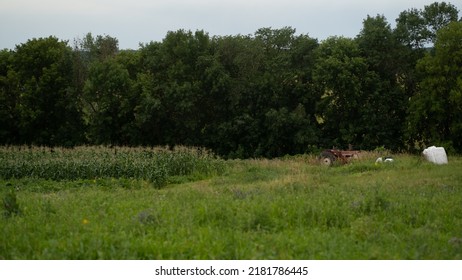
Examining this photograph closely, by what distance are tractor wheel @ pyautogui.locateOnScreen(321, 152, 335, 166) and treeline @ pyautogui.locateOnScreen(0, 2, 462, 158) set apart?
955 cm

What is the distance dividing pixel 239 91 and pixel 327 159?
44.7 feet

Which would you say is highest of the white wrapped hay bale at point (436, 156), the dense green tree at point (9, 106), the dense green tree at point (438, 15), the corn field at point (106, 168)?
the dense green tree at point (438, 15)

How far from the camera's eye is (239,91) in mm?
35844

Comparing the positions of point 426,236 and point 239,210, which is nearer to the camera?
point 426,236

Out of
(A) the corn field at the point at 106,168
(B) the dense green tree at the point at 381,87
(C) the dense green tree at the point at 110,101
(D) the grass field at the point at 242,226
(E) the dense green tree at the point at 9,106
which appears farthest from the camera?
(E) the dense green tree at the point at 9,106

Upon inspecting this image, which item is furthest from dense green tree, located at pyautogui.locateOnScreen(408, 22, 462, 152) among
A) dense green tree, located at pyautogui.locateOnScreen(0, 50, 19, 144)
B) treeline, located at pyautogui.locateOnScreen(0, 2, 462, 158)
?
dense green tree, located at pyautogui.locateOnScreen(0, 50, 19, 144)

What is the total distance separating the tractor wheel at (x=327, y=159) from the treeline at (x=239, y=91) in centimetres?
955

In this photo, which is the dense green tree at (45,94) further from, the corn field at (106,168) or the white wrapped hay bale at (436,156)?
the white wrapped hay bale at (436,156)

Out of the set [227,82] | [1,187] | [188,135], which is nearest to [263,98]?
[227,82]

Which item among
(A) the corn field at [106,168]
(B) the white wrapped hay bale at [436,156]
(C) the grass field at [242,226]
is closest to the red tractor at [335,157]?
(B) the white wrapped hay bale at [436,156]

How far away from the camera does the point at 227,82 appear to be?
115ft

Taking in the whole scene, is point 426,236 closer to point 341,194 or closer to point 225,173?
point 341,194

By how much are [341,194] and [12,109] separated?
3414 cm

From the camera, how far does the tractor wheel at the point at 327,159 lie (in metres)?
23.5
